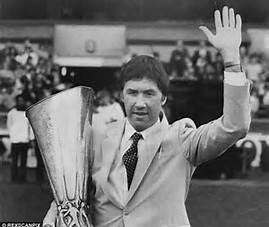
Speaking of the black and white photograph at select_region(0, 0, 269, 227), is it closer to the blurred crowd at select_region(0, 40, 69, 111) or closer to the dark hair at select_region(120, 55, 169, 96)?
the blurred crowd at select_region(0, 40, 69, 111)

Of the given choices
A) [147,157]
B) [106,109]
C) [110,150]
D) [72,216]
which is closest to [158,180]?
[147,157]

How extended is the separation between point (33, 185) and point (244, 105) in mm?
3105

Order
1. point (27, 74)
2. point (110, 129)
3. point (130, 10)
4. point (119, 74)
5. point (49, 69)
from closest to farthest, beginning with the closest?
→ point (110, 129), point (119, 74), point (130, 10), point (49, 69), point (27, 74)

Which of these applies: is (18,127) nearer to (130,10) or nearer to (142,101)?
(130,10)

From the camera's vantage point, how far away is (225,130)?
2166 mm

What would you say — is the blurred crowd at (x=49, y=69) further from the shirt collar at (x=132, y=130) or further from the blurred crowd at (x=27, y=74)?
the shirt collar at (x=132, y=130)

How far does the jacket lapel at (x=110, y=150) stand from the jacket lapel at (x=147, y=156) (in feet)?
Answer: 0.22

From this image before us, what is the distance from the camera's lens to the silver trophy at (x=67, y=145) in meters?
2.34

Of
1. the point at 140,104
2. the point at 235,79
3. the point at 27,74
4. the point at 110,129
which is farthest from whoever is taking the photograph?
the point at 27,74

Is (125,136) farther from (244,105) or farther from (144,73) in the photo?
(244,105)

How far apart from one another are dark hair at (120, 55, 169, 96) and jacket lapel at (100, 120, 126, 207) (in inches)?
6.0

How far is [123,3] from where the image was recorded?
4.80 m

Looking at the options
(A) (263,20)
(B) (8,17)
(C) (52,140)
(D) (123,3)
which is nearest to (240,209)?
(A) (263,20)

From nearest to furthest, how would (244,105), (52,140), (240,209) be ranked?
(244,105) < (52,140) < (240,209)
